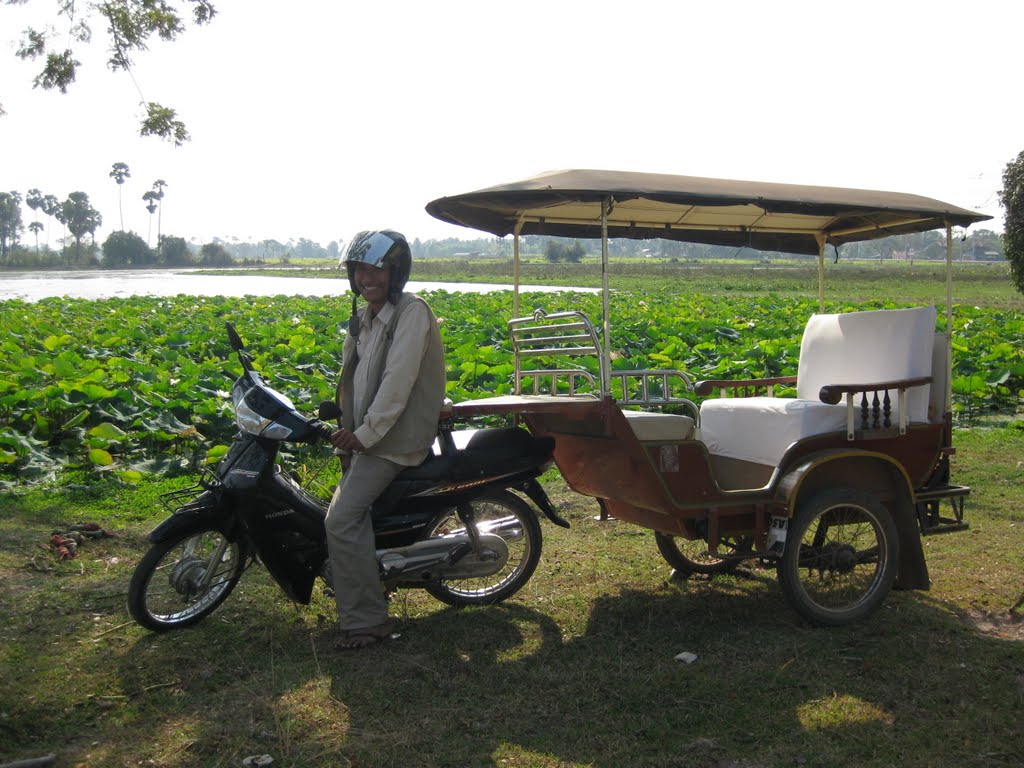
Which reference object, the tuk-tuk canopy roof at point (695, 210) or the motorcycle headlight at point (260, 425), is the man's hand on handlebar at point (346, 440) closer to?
the motorcycle headlight at point (260, 425)

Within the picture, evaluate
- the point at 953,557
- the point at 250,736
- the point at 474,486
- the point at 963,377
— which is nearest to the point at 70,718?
the point at 250,736

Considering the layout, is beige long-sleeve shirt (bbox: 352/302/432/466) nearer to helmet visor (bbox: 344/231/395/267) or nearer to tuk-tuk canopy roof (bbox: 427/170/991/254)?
helmet visor (bbox: 344/231/395/267)

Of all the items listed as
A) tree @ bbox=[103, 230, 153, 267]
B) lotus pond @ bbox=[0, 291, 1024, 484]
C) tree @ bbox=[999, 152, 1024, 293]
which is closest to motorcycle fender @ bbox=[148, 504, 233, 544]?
lotus pond @ bbox=[0, 291, 1024, 484]

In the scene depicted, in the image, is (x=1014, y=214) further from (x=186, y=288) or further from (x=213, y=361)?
(x=186, y=288)

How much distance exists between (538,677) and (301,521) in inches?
56.4

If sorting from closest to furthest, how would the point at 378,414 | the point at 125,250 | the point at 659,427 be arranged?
1. the point at 378,414
2. the point at 659,427
3. the point at 125,250

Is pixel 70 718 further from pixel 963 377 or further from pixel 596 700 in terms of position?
pixel 963 377

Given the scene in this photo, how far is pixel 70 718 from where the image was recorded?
3.78 m

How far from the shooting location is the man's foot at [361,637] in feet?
14.9

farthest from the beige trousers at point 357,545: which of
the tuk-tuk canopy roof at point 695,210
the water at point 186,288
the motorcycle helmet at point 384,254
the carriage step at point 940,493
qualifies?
the water at point 186,288

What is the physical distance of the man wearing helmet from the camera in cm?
450

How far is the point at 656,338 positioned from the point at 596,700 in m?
13.2

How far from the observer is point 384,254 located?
14.8ft

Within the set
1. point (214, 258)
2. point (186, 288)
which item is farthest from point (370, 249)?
point (214, 258)
